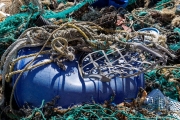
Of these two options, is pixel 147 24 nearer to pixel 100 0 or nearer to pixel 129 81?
pixel 100 0

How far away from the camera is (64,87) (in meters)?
2.46

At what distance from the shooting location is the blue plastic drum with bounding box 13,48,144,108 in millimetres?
2459

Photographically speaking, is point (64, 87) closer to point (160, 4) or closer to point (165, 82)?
point (165, 82)

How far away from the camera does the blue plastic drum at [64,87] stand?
2.46 meters

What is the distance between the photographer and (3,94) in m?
2.71

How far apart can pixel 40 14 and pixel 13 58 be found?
2.38ft

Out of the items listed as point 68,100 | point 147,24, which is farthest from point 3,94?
point 147,24

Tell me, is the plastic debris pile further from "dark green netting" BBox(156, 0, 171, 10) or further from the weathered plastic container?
"dark green netting" BBox(156, 0, 171, 10)

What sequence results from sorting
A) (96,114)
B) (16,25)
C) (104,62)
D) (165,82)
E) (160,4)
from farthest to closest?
(160,4) < (16,25) < (165,82) < (104,62) < (96,114)

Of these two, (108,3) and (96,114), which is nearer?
(96,114)

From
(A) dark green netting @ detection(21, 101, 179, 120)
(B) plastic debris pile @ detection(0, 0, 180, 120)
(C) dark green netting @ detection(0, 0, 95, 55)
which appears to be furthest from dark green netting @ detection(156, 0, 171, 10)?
(A) dark green netting @ detection(21, 101, 179, 120)

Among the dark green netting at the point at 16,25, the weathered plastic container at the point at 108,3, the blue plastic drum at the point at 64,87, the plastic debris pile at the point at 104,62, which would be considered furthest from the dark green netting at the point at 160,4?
the blue plastic drum at the point at 64,87

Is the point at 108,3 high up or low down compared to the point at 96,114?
up

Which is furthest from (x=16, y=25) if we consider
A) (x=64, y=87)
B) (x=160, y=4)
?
(x=160, y=4)
